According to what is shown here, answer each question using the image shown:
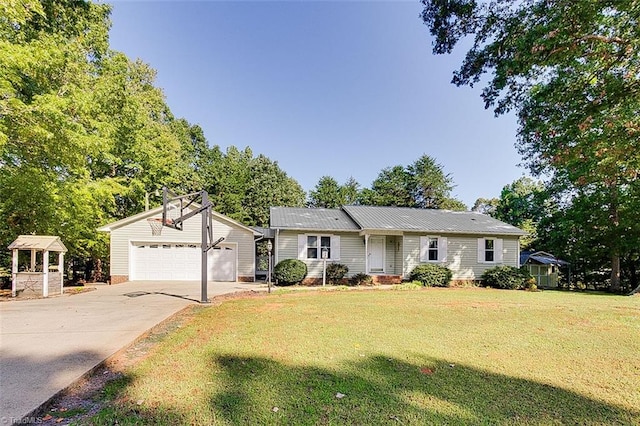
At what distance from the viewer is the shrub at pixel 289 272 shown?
14.0 m

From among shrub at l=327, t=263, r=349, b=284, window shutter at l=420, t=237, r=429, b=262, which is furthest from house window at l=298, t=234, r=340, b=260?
window shutter at l=420, t=237, r=429, b=262

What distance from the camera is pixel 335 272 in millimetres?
15109

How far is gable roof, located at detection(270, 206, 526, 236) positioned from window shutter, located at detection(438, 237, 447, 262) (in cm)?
60

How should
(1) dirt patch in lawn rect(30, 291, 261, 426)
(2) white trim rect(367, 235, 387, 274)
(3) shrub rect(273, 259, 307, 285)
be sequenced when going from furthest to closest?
(2) white trim rect(367, 235, 387, 274), (3) shrub rect(273, 259, 307, 285), (1) dirt patch in lawn rect(30, 291, 261, 426)

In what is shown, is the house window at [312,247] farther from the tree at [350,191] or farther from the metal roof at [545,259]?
the tree at [350,191]

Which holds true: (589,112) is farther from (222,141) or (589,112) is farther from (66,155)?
(222,141)

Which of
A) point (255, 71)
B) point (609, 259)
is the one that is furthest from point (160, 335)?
point (609, 259)

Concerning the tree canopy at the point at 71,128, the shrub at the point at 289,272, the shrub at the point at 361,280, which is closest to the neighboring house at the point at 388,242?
the shrub at the point at 361,280

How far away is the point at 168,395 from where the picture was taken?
3219 millimetres

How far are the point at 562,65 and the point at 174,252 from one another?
17.2m

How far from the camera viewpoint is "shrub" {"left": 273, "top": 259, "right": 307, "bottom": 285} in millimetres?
13984

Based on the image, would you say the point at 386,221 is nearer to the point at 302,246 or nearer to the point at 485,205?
the point at 302,246

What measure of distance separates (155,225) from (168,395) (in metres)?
12.6

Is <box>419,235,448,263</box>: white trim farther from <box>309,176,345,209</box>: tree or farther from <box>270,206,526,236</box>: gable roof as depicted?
<box>309,176,345,209</box>: tree
